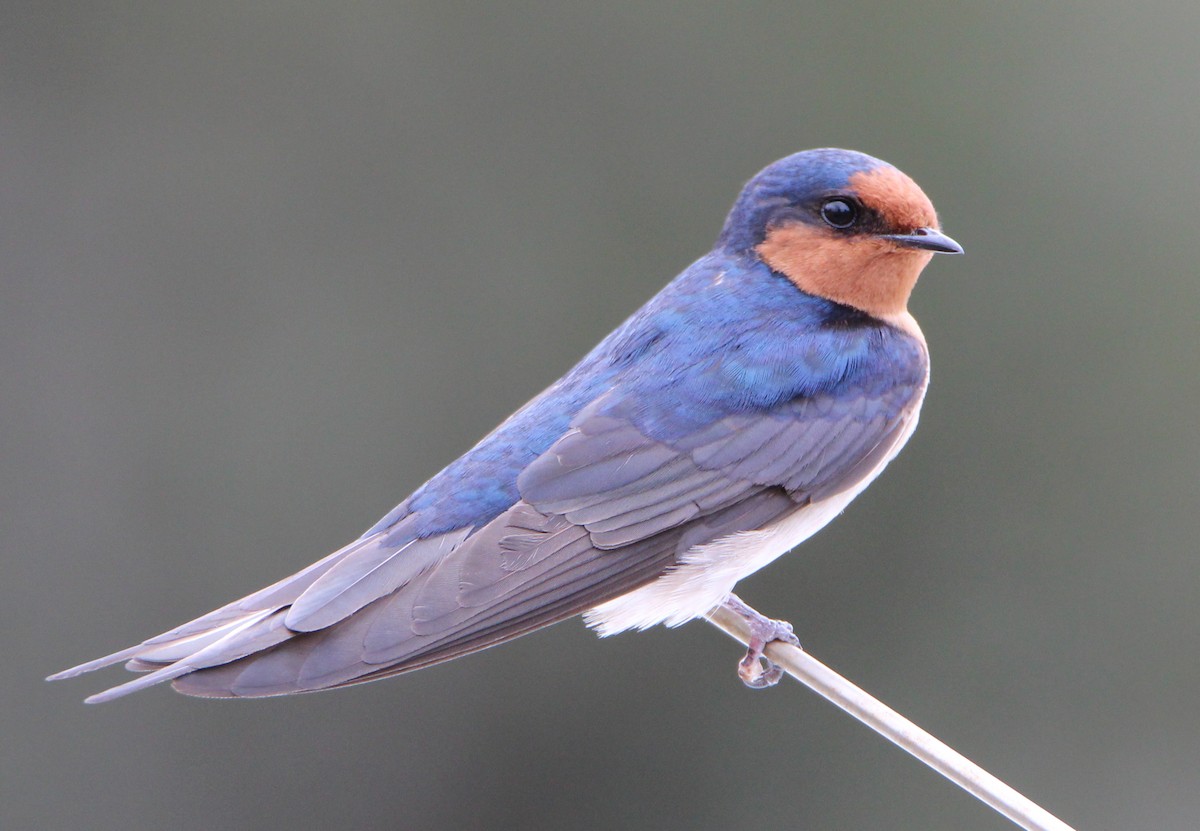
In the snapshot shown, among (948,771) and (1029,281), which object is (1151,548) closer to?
(1029,281)

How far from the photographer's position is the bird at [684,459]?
2014 millimetres

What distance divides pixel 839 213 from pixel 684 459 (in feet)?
1.51

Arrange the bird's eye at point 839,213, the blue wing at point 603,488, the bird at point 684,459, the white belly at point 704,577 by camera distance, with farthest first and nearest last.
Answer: the bird's eye at point 839,213
the white belly at point 704,577
the bird at point 684,459
the blue wing at point 603,488

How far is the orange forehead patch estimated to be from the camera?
2.27 m

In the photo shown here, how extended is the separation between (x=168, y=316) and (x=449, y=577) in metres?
2.77

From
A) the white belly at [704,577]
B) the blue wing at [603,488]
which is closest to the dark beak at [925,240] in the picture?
the blue wing at [603,488]

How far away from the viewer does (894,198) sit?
7.44 ft

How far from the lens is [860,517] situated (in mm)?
3912

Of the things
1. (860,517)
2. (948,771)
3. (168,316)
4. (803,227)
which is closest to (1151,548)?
(860,517)

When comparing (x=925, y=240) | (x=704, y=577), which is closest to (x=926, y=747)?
(x=704, y=577)

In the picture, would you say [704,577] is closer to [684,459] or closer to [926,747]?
[684,459]

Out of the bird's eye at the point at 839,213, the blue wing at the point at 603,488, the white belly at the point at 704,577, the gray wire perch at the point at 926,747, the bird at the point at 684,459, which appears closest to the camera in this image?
the gray wire perch at the point at 926,747

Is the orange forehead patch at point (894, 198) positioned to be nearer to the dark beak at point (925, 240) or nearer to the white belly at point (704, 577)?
the dark beak at point (925, 240)

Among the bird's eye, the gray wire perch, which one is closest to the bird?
the bird's eye
